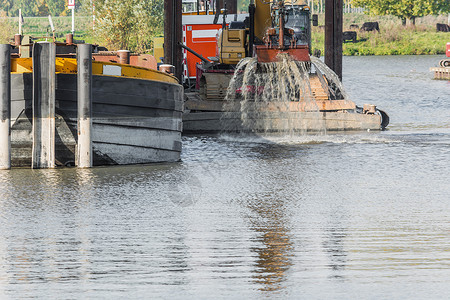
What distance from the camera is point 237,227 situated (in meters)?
9.52

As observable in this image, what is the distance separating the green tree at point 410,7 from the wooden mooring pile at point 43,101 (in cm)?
8061

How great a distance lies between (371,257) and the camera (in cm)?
811

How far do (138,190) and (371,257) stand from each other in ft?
15.7

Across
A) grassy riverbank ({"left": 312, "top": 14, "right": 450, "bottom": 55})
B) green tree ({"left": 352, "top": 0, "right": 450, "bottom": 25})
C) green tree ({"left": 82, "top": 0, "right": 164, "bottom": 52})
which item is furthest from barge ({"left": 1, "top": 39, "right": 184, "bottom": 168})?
green tree ({"left": 352, "top": 0, "right": 450, "bottom": 25})

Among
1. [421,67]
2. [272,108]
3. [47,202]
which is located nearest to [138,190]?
[47,202]

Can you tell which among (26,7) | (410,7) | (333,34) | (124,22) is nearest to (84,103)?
(333,34)

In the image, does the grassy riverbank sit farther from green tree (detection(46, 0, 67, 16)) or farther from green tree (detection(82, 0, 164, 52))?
green tree (detection(46, 0, 67, 16))

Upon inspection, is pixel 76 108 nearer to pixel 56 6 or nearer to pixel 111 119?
pixel 111 119

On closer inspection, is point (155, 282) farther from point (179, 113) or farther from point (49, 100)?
point (179, 113)

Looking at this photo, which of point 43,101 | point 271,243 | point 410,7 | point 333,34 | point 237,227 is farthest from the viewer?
point 410,7

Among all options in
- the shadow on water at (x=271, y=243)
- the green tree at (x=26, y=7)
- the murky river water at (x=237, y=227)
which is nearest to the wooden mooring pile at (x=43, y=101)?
the murky river water at (x=237, y=227)

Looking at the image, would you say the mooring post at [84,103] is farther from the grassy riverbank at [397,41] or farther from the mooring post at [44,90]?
Answer: the grassy riverbank at [397,41]

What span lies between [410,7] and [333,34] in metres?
73.7

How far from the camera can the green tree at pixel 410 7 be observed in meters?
91.3
